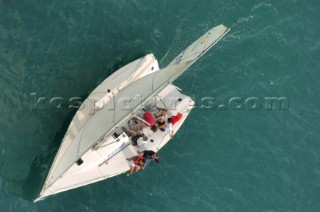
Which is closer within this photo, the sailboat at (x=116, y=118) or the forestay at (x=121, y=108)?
the forestay at (x=121, y=108)

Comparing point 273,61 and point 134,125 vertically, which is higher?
point 273,61

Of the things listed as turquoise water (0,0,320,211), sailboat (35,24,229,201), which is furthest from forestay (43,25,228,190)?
turquoise water (0,0,320,211)

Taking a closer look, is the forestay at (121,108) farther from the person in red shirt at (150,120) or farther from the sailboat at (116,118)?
the person in red shirt at (150,120)

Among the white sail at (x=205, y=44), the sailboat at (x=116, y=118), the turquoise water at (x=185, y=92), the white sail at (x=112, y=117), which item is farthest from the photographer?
the turquoise water at (x=185, y=92)

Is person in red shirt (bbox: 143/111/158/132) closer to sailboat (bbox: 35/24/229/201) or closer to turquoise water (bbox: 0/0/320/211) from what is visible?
sailboat (bbox: 35/24/229/201)

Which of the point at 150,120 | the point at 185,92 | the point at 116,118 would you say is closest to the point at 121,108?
the point at 116,118

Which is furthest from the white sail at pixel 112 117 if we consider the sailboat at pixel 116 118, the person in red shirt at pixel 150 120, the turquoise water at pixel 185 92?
the turquoise water at pixel 185 92

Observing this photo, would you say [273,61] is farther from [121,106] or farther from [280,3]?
[121,106]

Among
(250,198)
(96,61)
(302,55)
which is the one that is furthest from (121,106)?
(302,55)
